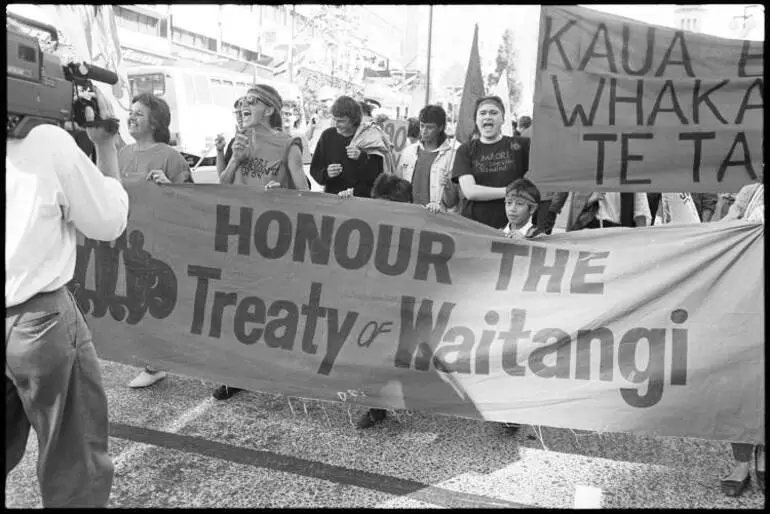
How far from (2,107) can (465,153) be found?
296 cm

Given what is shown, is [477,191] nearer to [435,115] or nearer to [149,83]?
[435,115]

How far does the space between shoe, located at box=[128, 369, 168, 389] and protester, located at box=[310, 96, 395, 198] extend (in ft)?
5.68

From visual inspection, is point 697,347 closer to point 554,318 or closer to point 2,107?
point 554,318

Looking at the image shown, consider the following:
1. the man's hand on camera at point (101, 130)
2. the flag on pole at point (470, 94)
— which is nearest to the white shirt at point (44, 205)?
the man's hand on camera at point (101, 130)

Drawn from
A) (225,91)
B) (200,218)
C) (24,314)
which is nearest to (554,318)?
(200,218)

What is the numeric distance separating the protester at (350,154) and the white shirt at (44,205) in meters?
2.79

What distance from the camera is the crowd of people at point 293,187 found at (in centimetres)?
234

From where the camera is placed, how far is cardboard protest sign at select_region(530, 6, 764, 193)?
3.67 metres

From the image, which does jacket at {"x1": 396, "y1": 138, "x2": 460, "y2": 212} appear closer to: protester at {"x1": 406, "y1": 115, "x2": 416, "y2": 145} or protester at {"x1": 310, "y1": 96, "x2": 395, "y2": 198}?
protester at {"x1": 310, "y1": 96, "x2": 395, "y2": 198}

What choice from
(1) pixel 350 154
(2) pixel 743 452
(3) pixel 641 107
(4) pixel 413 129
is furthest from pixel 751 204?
(4) pixel 413 129

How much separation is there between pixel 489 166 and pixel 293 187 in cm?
125

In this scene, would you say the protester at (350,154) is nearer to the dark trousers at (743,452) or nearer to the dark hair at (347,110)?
the dark hair at (347,110)

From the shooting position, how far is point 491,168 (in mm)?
4445

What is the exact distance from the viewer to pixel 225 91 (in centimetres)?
2048
